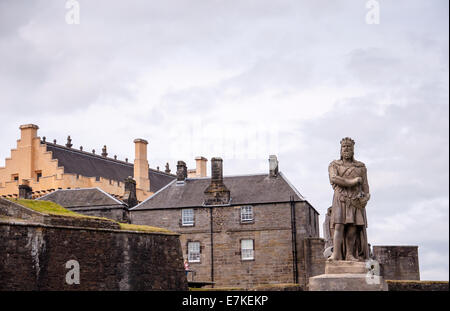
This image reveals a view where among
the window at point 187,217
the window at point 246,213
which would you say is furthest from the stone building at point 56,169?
the window at point 246,213

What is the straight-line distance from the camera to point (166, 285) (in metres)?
31.2

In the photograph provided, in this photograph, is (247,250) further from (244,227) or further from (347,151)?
(347,151)

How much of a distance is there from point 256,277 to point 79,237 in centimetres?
1719

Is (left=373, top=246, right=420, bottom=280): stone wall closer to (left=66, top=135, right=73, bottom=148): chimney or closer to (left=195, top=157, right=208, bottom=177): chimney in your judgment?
(left=195, top=157, right=208, bottom=177): chimney

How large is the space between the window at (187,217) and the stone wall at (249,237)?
0.23 meters

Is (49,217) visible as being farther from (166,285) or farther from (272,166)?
(272,166)

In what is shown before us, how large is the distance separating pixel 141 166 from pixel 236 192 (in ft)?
43.9

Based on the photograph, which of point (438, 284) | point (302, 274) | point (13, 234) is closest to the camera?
point (13, 234)

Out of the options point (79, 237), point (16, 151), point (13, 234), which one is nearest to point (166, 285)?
point (79, 237)

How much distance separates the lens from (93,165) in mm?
58031

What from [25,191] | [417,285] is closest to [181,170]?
[25,191]

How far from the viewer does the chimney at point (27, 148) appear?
174 ft

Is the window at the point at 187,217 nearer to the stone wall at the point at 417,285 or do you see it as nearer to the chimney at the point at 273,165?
the chimney at the point at 273,165
